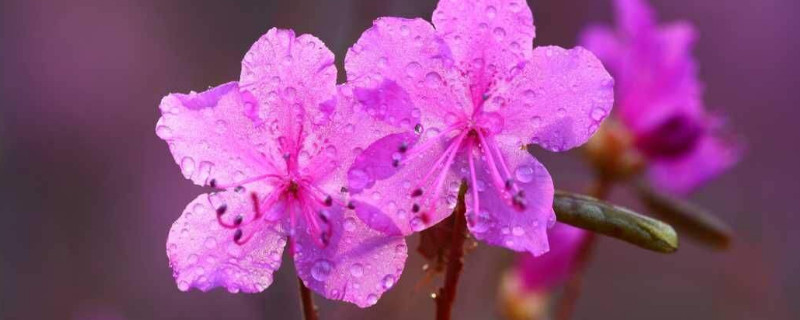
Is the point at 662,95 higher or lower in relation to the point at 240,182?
higher

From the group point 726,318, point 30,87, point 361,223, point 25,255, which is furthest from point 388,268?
point 30,87

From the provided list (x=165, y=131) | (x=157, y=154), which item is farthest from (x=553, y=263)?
(x=157, y=154)

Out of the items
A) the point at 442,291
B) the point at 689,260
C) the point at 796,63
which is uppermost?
the point at 796,63

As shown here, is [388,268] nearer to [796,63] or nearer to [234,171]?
[234,171]

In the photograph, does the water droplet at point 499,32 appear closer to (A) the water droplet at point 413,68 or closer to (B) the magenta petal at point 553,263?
(A) the water droplet at point 413,68

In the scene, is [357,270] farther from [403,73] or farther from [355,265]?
[403,73]

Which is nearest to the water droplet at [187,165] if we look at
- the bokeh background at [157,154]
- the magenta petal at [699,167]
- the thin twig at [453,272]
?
the thin twig at [453,272]

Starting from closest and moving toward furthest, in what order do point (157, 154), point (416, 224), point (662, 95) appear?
point (416, 224) → point (662, 95) → point (157, 154)
